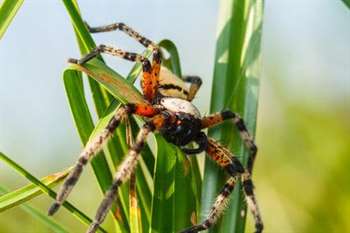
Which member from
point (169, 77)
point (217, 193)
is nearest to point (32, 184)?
point (217, 193)

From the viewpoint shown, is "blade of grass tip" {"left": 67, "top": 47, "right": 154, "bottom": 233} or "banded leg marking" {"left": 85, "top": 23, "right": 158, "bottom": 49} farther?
"banded leg marking" {"left": 85, "top": 23, "right": 158, "bottom": 49}

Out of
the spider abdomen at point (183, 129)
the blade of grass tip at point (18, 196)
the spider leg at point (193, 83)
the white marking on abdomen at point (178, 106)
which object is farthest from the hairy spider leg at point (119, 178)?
the spider leg at point (193, 83)

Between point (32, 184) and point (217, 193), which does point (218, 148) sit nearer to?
point (217, 193)

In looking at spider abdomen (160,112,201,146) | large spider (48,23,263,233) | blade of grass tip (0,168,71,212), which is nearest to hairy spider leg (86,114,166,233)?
large spider (48,23,263,233)

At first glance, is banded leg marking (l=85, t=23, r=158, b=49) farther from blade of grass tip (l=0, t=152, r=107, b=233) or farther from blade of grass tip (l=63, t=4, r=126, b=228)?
blade of grass tip (l=0, t=152, r=107, b=233)

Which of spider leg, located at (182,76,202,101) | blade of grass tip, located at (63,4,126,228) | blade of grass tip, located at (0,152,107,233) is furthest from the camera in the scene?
spider leg, located at (182,76,202,101)

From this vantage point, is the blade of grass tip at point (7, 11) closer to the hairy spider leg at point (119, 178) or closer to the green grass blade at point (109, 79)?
the green grass blade at point (109, 79)
